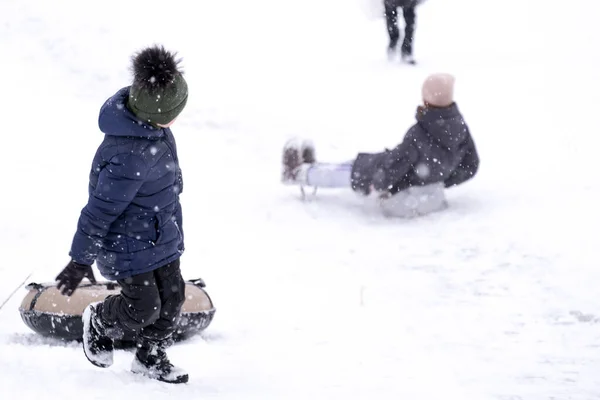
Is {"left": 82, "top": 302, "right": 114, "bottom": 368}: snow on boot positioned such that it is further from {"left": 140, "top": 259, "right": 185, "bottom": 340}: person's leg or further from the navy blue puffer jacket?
the navy blue puffer jacket

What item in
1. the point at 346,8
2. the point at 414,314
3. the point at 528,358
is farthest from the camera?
the point at 346,8

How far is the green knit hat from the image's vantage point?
10.5ft

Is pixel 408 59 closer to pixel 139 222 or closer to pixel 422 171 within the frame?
pixel 422 171

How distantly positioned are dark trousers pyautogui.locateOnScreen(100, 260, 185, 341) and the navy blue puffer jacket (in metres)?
0.06

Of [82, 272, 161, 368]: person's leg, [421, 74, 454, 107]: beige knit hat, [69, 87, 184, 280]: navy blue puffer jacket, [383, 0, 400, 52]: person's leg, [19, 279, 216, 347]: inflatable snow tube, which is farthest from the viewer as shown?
[383, 0, 400, 52]: person's leg

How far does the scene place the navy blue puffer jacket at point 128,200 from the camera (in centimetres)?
319

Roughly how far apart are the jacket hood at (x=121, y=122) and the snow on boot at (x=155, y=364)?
40.3 inches

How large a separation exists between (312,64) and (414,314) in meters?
7.39

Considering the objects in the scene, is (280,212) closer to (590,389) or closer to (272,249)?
(272,249)

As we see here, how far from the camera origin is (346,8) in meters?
14.6

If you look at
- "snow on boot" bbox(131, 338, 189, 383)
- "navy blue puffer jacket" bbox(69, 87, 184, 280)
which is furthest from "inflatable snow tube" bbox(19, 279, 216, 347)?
"navy blue puffer jacket" bbox(69, 87, 184, 280)

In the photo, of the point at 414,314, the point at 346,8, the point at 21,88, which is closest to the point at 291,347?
the point at 414,314

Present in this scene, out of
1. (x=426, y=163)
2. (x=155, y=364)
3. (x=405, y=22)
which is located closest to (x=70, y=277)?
(x=155, y=364)

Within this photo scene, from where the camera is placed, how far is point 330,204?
7.59 meters
